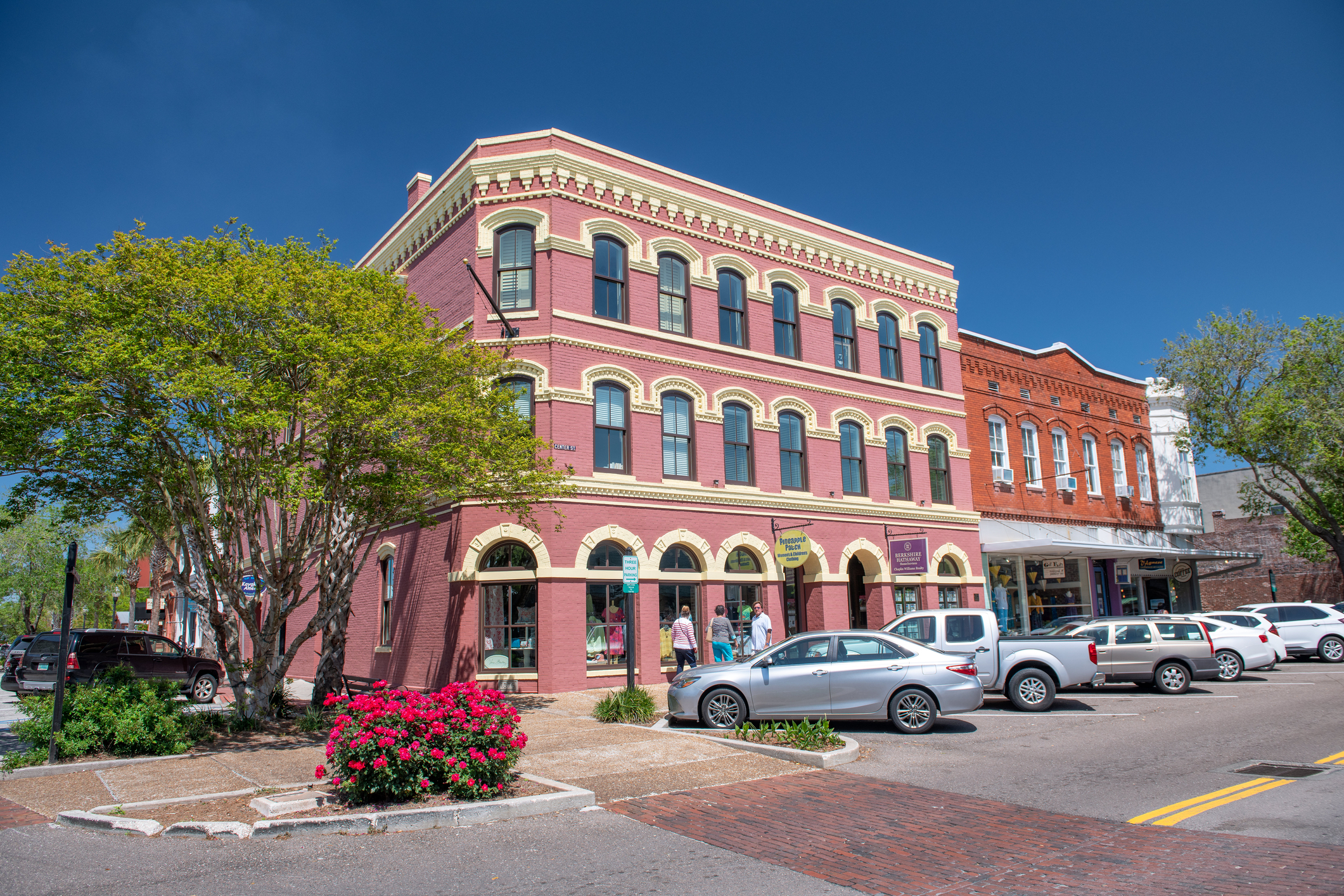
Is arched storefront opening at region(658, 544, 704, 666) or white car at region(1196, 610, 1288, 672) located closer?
arched storefront opening at region(658, 544, 704, 666)

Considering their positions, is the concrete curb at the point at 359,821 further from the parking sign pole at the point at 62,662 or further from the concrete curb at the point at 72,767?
the parking sign pole at the point at 62,662

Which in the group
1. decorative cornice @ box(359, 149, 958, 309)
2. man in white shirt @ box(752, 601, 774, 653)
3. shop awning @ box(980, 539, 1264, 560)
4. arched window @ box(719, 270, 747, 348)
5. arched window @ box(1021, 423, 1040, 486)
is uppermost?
decorative cornice @ box(359, 149, 958, 309)

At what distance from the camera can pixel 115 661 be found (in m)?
19.3

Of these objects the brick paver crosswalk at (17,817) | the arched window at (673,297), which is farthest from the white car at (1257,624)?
the brick paver crosswalk at (17,817)

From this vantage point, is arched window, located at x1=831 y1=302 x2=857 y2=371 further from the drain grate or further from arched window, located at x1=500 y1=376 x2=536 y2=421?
the drain grate

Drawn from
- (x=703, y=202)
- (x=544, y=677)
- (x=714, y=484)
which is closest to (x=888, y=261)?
(x=703, y=202)

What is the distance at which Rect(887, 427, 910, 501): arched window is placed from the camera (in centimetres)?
2455

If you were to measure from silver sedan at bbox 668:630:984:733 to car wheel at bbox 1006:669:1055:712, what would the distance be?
2.90m

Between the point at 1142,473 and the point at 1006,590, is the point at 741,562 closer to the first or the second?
the point at 1006,590

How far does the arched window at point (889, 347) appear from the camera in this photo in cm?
2527

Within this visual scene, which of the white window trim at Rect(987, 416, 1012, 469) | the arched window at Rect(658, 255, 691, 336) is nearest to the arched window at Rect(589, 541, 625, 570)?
the arched window at Rect(658, 255, 691, 336)

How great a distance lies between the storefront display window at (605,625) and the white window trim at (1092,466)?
20459 mm

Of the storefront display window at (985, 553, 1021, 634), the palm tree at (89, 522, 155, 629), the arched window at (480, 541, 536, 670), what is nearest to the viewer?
the arched window at (480, 541, 536, 670)

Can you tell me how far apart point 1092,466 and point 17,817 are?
104 feet
